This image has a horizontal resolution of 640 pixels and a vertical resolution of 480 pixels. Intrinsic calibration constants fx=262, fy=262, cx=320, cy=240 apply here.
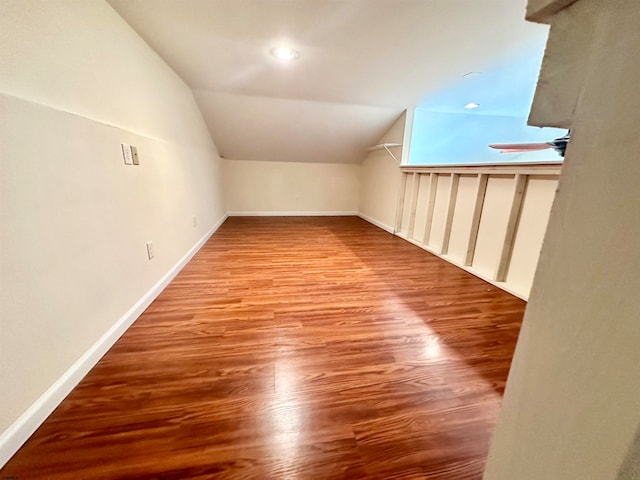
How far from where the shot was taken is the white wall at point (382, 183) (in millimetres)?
3821

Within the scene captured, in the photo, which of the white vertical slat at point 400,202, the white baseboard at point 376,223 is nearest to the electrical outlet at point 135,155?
the white vertical slat at point 400,202

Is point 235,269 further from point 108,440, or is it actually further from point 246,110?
point 246,110

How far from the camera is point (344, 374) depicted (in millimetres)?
1217

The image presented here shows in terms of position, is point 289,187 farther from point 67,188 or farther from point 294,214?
point 67,188

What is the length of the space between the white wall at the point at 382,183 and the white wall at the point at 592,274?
3.54m

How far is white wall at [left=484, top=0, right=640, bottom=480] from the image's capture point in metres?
0.30

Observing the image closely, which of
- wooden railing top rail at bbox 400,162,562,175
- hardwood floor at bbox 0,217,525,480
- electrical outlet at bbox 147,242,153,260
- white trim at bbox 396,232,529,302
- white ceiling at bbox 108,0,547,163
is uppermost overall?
white ceiling at bbox 108,0,547,163

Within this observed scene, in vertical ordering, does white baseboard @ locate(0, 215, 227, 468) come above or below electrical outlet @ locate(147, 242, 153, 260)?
below

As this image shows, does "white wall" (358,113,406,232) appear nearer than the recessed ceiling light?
No

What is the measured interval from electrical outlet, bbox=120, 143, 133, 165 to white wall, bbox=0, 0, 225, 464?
31 millimetres

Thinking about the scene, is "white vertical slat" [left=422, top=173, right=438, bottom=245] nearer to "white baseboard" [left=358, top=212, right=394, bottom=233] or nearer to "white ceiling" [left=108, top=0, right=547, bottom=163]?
"white baseboard" [left=358, top=212, right=394, bottom=233]

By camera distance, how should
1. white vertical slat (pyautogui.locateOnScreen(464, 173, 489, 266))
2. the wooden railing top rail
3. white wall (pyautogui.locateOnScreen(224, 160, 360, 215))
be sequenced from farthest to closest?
1. white wall (pyautogui.locateOnScreen(224, 160, 360, 215))
2. white vertical slat (pyautogui.locateOnScreen(464, 173, 489, 266))
3. the wooden railing top rail

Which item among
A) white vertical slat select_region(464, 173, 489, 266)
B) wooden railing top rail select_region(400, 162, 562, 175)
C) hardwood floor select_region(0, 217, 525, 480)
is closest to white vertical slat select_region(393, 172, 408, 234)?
wooden railing top rail select_region(400, 162, 562, 175)

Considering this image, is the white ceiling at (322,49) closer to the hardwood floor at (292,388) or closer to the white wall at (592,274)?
the white wall at (592,274)
